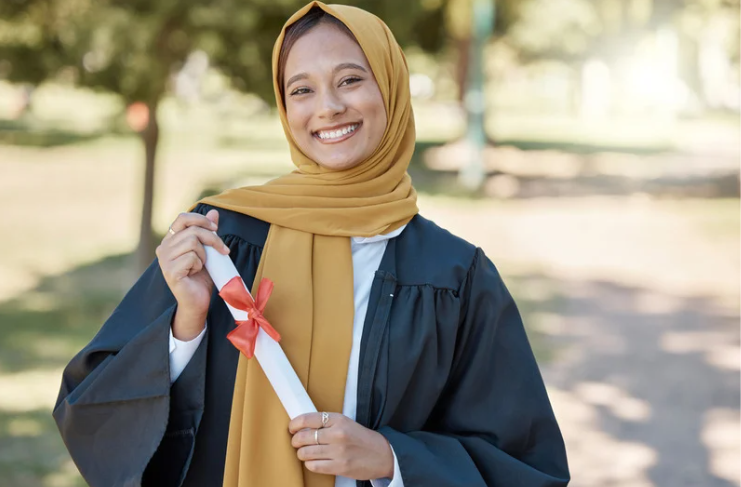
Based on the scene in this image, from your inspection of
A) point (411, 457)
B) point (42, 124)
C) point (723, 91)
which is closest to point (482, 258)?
point (411, 457)

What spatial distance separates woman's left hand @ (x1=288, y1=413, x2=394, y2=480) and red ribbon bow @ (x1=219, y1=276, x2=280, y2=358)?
179 millimetres

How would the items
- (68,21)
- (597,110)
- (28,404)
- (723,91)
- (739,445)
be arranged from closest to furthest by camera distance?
(739,445)
(28,404)
(68,21)
(723,91)
(597,110)

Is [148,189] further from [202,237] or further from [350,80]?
[202,237]

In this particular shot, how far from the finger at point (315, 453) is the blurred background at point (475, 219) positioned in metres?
3.57

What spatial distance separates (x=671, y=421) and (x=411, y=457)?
4.57 m

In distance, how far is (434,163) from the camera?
23.0m

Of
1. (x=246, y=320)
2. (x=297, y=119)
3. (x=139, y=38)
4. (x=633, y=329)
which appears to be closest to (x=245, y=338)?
(x=246, y=320)

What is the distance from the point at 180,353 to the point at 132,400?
0.14 metres

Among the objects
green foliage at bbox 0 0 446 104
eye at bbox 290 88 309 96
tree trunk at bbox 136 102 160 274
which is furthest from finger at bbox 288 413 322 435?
tree trunk at bbox 136 102 160 274

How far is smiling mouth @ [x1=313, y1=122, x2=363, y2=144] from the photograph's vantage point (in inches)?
82.8

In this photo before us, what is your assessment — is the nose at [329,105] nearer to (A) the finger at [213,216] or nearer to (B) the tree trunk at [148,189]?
(A) the finger at [213,216]

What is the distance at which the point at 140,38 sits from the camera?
6.52 m

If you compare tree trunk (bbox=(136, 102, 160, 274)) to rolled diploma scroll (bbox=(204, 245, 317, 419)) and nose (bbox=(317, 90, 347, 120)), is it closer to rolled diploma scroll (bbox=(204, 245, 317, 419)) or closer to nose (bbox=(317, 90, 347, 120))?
nose (bbox=(317, 90, 347, 120))

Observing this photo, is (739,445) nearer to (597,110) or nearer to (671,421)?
(671,421)
